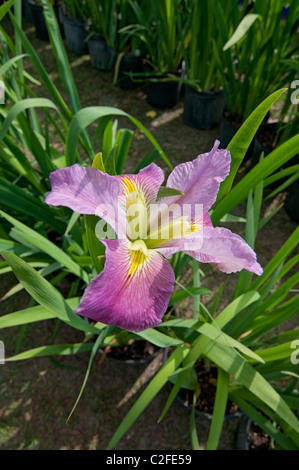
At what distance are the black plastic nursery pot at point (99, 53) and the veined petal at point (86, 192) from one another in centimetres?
230

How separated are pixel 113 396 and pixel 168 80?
1.86 meters

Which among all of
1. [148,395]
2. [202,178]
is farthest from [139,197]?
[148,395]

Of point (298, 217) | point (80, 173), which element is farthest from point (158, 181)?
point (298, 217)

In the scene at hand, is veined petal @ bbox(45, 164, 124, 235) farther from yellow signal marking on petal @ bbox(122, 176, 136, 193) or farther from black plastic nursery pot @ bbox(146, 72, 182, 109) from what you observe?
black plastic nursery pot @ bbox(146, 72, 182, 109)

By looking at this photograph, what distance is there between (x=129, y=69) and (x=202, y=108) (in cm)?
68

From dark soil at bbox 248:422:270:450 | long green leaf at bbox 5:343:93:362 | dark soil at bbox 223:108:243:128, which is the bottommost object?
dark soil at bbox 248:422:270:450

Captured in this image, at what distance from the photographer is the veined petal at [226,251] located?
596mm

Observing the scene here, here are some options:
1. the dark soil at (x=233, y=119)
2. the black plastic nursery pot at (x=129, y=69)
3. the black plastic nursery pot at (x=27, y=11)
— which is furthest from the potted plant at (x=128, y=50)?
the black plastic nursery pot at (x=27, y=11)

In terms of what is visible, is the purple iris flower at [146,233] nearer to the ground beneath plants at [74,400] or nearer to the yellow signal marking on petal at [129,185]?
the yellow signal marking on petal at [129,185]

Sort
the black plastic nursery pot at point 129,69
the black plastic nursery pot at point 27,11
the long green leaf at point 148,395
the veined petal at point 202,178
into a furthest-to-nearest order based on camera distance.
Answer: the black plastic nursery pot at point 27,11
the black plastic nursery pot at point 129,69
the long green leaf at point 148,395
the veined petal at point 202,178

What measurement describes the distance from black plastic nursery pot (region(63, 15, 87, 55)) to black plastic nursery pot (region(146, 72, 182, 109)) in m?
0.87

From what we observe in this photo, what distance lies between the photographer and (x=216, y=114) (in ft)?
7.93

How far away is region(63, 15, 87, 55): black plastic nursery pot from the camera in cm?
285

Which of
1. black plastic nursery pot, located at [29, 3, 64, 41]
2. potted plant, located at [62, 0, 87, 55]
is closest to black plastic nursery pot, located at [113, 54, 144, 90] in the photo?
potted plant, located at [62, 0, 87, 55]
